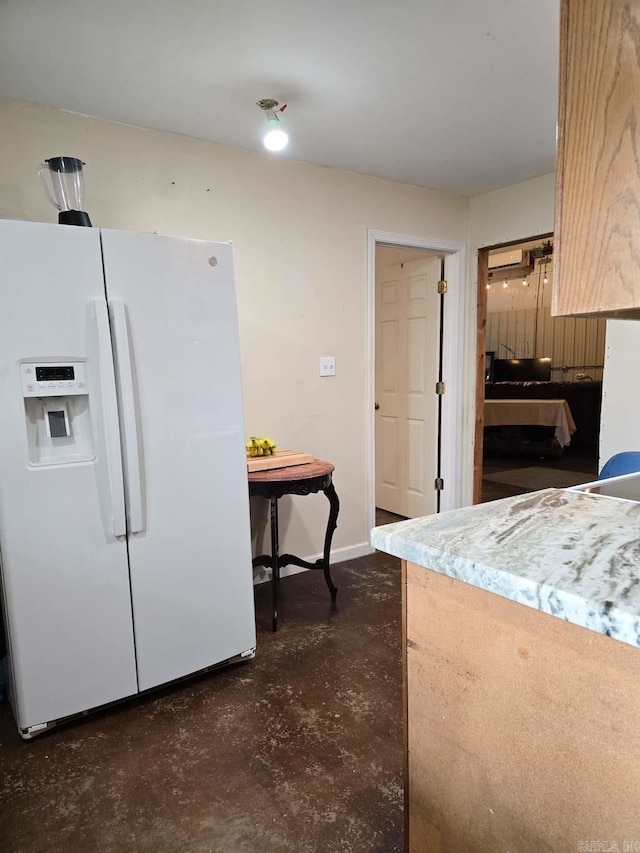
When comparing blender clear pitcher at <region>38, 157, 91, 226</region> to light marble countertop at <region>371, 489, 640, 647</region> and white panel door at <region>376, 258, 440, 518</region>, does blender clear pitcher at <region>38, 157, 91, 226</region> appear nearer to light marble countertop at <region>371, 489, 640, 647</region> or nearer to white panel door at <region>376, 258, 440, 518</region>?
light marble countertop at <region>371, 489, 640, 647</region>

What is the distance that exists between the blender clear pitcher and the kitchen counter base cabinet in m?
1.75

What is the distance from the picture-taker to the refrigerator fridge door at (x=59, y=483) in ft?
5.54

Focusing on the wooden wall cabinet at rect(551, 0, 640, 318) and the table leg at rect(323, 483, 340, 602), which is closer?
the wooden wall cabinet at rect(551, 0, 640, 318)

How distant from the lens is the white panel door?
387 cm

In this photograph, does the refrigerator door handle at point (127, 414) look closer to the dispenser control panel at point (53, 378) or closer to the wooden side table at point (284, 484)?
the dispenser control panel at point (53, 378)

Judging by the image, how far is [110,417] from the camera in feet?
5.94

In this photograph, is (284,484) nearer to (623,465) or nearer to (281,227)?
(623,465)

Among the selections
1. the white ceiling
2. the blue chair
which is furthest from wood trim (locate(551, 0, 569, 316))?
the blue chair

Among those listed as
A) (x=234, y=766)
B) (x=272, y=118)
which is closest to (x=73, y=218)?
(x=272, y=118)

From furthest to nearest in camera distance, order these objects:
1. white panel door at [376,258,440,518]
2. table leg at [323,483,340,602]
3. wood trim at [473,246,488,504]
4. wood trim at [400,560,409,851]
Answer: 1. white panel door at [376,258,440,518]
2. wood trim at [473,246,488,504]
3. table leg at [323,483,340,602]
4. wood trim at [400,560,409,851]

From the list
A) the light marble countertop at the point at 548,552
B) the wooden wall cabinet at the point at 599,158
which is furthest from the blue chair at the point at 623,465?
the wooden wall cabinet at the point at 599,158

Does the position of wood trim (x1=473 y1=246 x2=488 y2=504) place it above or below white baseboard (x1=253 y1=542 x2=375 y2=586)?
above

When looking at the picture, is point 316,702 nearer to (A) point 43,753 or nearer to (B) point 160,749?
(B) point 160,749

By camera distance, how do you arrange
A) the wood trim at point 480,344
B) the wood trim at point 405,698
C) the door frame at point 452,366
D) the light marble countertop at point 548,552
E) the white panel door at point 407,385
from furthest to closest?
the white panel door at point 407,385 → the wood trim at point 480,344 → the door frame at point 452,366 → the wood trim at point 405,698 → the light marble countertop at point 548,552
